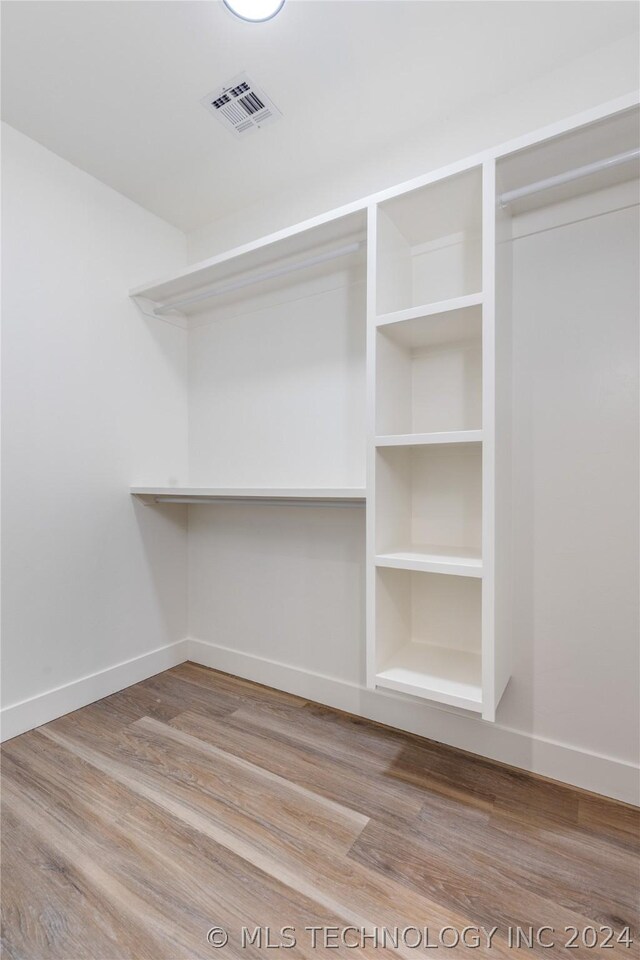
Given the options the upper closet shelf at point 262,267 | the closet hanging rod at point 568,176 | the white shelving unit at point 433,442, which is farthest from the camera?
the upper closet shelf at point 262,267

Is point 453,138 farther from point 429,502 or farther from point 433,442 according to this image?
point 429,502

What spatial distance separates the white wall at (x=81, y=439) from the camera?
183cm

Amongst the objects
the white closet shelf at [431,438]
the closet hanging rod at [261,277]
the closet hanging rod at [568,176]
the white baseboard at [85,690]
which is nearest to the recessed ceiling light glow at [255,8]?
the closet hanging rod at [261,277]

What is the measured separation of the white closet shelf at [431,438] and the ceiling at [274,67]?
1.26m

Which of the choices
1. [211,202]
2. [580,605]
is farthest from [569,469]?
[211,202]

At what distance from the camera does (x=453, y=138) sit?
1.73 m

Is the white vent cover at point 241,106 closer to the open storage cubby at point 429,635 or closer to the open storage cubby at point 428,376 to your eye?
the open storage cubby at point 428,376

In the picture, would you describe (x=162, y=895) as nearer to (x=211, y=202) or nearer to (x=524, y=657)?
(x=524, y=657)

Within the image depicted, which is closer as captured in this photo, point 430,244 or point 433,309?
point 433,309

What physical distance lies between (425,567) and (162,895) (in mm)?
1076

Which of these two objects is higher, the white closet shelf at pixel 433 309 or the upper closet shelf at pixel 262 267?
the upper closet shelf at pixel 262 267

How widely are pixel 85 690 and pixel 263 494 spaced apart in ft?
4.09

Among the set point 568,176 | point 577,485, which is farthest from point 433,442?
point 568,176

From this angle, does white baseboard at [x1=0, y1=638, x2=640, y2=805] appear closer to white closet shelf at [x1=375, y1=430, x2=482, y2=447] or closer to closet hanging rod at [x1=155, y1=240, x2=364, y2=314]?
white closet shelf at [x1=375, y1=430, x2=482, y2=447]
